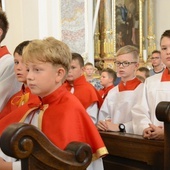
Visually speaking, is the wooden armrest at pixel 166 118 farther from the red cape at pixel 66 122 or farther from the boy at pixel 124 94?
the boy at pixel 124 94

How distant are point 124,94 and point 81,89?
0.64m

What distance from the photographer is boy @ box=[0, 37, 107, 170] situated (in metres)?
2.09

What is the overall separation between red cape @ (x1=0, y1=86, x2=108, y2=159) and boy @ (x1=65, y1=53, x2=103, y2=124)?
64.4 inches

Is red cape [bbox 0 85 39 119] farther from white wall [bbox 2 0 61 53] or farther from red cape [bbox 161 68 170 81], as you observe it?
white wall [bbox 2 0 61 53]

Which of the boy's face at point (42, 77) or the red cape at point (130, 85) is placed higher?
the boy's face at point (42, 77)

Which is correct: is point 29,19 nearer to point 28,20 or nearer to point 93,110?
point 28,20

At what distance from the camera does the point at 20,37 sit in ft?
27.6

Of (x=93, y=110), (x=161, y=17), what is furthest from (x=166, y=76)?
(x=161, y=17)

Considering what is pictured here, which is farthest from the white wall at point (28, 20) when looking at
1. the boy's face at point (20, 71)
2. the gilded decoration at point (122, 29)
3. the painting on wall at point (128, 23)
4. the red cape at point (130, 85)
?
the boy's face at point (20, 71)

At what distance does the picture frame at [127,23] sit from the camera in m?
12.2

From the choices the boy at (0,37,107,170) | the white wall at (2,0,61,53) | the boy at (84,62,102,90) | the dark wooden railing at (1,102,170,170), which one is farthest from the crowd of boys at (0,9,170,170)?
the boy at (84,62,102,90)

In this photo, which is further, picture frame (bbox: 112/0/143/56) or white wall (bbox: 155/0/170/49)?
white wall (bbox: 155/0/170/49)

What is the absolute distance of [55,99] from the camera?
7.23ft

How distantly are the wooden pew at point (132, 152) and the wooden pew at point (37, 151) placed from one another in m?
1.03
